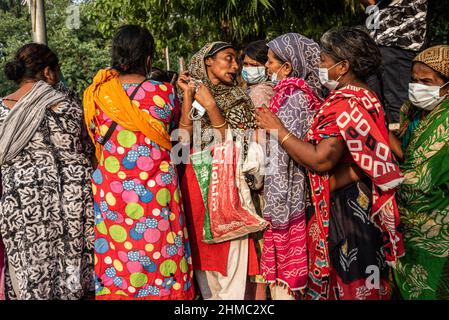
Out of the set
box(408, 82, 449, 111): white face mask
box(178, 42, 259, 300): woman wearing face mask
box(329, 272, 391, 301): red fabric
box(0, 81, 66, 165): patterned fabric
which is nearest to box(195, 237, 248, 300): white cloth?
box(178, 42, 259, 300): woman wearing face mask

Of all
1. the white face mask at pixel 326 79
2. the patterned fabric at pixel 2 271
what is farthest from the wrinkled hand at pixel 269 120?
the patterned fabric at pixel 2 271

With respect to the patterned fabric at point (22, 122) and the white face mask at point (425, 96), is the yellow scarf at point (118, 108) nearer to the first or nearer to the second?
the patterned fabric at point (22, 122)

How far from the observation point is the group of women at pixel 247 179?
2.75m

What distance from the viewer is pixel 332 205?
2.82 m

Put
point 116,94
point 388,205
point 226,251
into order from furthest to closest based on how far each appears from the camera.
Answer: point 226,251 < point 116,94 < point 388,205

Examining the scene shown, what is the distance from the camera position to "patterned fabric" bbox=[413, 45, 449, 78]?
9.52 feet

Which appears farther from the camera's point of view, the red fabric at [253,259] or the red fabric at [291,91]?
the red fabric at [253,259]

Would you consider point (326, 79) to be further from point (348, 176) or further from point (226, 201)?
point (226, 201)

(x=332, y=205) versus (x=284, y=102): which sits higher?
(x=284, y=102)

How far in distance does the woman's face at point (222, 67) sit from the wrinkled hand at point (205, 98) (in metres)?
0.33

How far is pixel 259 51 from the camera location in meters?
3.79
